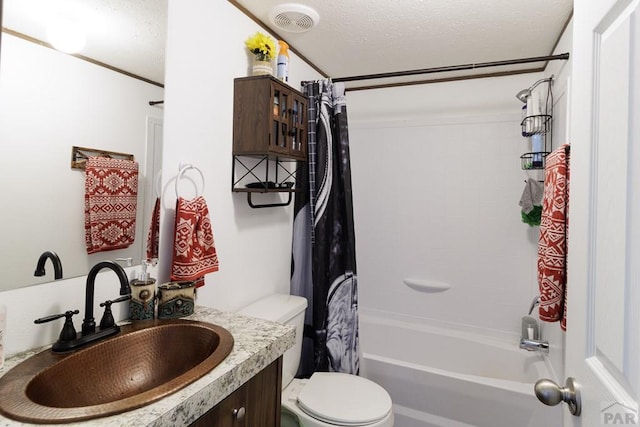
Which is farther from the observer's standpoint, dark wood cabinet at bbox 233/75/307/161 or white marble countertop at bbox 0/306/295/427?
dark wood cabinet at bbox 233/75/307/161

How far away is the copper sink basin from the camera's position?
71cm

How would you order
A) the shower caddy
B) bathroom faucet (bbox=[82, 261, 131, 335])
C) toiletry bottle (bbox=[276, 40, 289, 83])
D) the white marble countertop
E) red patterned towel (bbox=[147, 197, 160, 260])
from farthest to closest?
the shower caddy < toiletry bottle (bbox=[276, 40, 289, 83]) < red patterned towel (bbox=[147, 197, 160, 260]) < bathroom faucet (bbox=[82, 261, 131, 335]) < the white marble countertop

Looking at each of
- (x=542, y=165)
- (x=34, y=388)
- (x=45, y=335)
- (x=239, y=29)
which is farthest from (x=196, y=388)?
(x=542, y=165)

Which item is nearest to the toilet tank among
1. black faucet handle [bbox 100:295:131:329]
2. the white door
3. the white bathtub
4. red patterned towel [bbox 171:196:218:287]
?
red patterned towel [bbox 171:196:218:287]

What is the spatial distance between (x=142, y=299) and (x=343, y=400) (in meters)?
1.02

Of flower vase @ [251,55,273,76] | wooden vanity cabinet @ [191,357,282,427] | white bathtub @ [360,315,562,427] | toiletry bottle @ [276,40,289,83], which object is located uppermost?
toiletry bottle @ [276,40,289,83]

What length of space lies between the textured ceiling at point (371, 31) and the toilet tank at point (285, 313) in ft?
3.75

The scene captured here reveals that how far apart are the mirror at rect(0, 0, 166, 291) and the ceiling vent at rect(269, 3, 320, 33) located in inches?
31.4

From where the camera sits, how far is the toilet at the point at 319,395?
1526mm

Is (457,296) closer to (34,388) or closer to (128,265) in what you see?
(128,265)

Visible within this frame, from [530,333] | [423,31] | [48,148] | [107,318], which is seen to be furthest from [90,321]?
[530,333]

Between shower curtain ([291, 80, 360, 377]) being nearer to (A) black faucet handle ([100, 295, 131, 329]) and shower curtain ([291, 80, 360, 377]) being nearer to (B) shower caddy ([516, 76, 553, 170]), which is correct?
(B) shower caddy ([516, 76, 553, 170])

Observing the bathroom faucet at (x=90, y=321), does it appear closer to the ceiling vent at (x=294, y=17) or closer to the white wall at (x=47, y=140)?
the white wall at (x=47, y=140)

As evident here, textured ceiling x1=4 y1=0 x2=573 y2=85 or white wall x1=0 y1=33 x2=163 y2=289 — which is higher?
textured ceiling x1=4 y1=0 x2=573 y2=85
